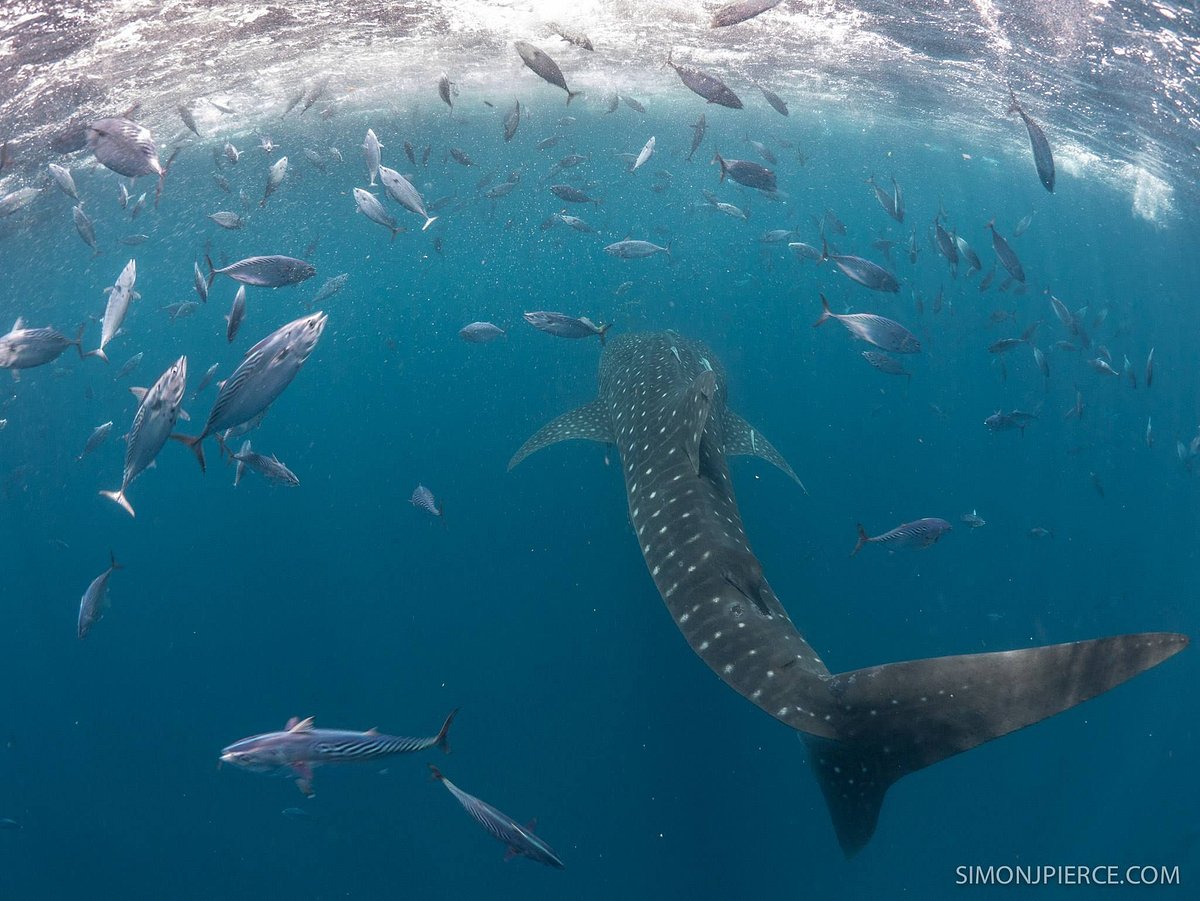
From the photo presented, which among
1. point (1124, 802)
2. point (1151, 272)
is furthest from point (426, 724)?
point (1151, 272)

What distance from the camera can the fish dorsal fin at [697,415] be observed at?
4672mm

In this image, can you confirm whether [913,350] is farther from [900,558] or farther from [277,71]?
[277,71]

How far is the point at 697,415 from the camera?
4.86 m

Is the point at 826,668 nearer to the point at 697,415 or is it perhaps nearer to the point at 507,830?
the point at 507,830

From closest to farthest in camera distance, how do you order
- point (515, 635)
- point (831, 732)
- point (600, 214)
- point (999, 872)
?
1. point (831, 732)
2. point (999, 872)
3. point (515, 635)
4. point (600, 214)

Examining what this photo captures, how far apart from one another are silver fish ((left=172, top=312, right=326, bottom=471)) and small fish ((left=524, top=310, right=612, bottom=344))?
3.39 meters

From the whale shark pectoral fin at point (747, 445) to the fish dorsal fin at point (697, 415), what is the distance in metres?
2.65

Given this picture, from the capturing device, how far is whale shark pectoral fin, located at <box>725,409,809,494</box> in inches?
298

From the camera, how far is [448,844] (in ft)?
27.8

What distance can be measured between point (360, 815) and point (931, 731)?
8459 mm

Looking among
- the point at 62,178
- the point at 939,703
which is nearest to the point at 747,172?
the point at 939,703

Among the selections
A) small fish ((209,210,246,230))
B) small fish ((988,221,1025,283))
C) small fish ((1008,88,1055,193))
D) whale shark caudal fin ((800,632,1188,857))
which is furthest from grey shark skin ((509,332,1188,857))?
small fish ((209,210,246,230))

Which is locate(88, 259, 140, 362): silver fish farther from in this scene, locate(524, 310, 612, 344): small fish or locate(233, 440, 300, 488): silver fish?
locate(524, 310, 612, 344): small fish

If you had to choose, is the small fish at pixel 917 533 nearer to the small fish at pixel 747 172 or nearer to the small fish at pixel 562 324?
the small fish at pixel 562 324
